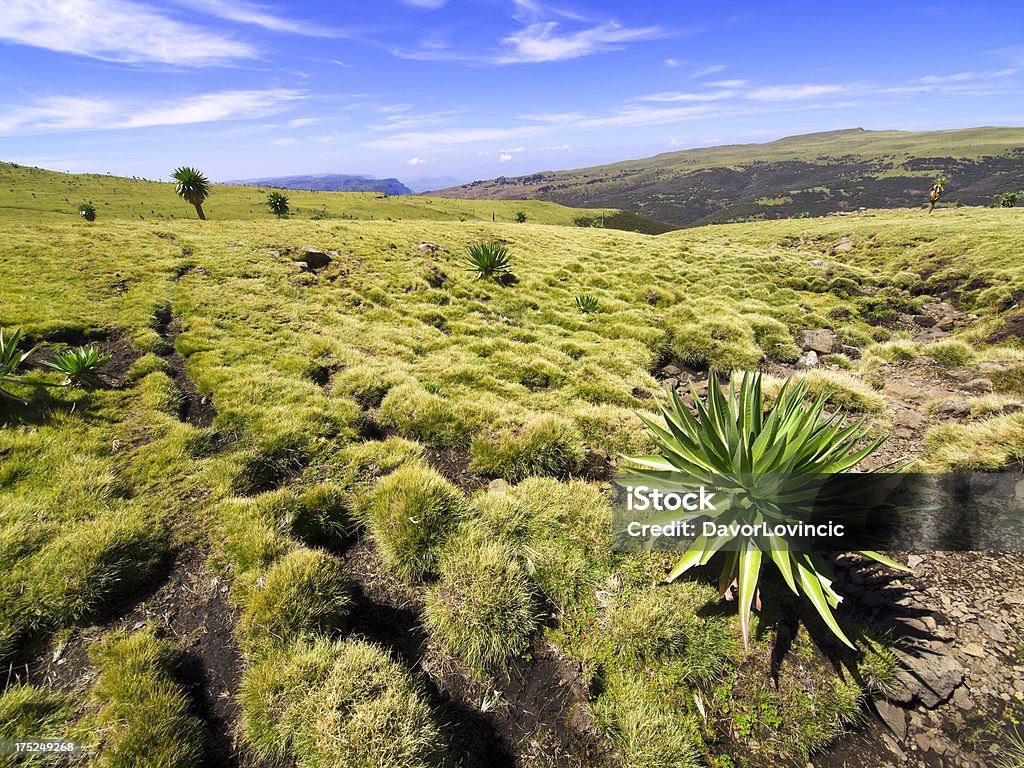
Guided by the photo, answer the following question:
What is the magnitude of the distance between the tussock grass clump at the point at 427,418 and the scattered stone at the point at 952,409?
29.5 ft

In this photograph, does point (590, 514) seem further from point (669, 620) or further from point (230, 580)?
point (230, 580)

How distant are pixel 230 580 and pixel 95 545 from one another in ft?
5.02

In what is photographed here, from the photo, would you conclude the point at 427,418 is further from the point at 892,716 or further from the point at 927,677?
the point at 927,677

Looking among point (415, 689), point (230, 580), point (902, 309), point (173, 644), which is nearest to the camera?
point (415, 689)

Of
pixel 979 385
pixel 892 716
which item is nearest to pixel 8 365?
pixel 892 716

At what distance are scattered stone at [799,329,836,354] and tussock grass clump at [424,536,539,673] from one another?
12.2 meters

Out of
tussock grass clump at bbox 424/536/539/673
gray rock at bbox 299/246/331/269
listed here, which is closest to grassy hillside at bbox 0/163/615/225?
gray rock at bbox 299/246/331/269

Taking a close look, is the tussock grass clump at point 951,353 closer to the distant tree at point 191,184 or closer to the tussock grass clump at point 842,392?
the tussock grass clump at point 842,392

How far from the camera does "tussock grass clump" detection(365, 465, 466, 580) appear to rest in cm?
478

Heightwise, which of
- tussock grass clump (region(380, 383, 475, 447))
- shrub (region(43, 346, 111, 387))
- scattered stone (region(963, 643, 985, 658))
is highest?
shrub (region(43, 346, 111, 387))

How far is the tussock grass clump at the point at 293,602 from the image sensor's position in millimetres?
3879

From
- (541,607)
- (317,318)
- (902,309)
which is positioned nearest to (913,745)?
(541,607)

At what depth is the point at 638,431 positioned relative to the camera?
7.26 metres

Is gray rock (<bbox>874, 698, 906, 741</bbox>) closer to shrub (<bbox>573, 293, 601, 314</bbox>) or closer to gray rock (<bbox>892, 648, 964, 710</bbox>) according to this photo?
gray rock (<bbox>892, 648, 964, 710</bbox>)
